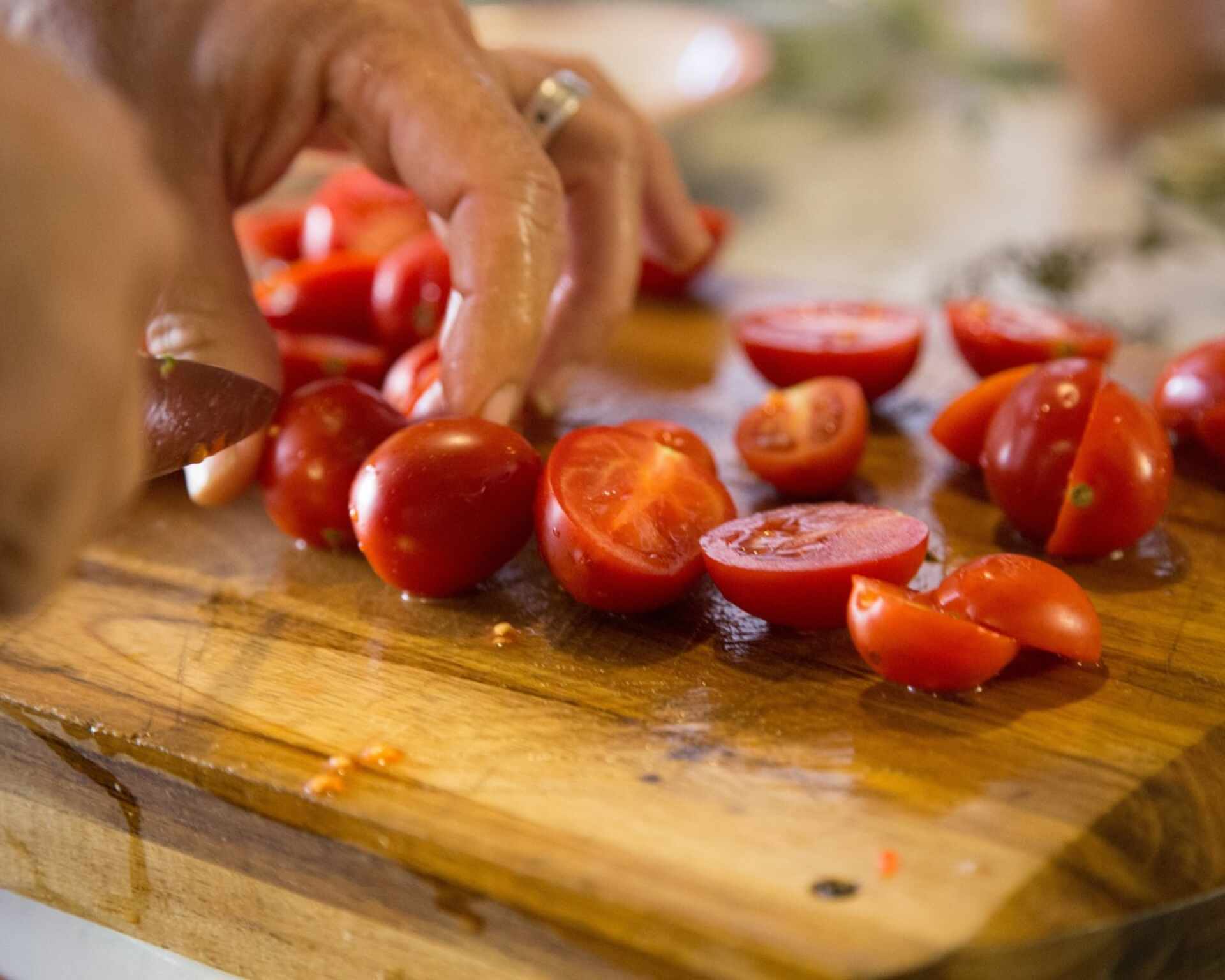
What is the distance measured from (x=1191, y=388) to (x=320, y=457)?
109 centimetres

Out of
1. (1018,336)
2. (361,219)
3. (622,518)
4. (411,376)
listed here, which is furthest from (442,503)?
(361,219)

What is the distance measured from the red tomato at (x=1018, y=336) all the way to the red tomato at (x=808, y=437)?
0.94 ft

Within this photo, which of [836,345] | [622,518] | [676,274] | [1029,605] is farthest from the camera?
[676,274]

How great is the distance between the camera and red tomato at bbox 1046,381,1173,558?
53.2 inches

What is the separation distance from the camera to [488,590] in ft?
4.54

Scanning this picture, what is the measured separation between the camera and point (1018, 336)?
1804mm

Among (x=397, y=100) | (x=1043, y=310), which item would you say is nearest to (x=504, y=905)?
(x=397, y=100)

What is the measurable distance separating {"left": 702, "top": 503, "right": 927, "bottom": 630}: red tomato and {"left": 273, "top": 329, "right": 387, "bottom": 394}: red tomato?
0.71m

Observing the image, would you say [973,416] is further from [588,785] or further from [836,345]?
[588,785]

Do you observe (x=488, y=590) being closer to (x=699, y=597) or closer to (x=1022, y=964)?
(x=699, y=597)

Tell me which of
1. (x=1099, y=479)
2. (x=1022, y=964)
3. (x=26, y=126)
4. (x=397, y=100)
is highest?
(x=26, y=126)

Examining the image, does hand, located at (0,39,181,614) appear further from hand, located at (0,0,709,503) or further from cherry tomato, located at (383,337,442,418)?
cherry tomato, located at (383,337,442,418)

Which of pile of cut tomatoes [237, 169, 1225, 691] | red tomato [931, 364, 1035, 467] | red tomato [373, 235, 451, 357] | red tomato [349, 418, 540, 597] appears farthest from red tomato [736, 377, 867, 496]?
red tomato [373, 235, 451, 357]

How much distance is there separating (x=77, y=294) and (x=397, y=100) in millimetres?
920
